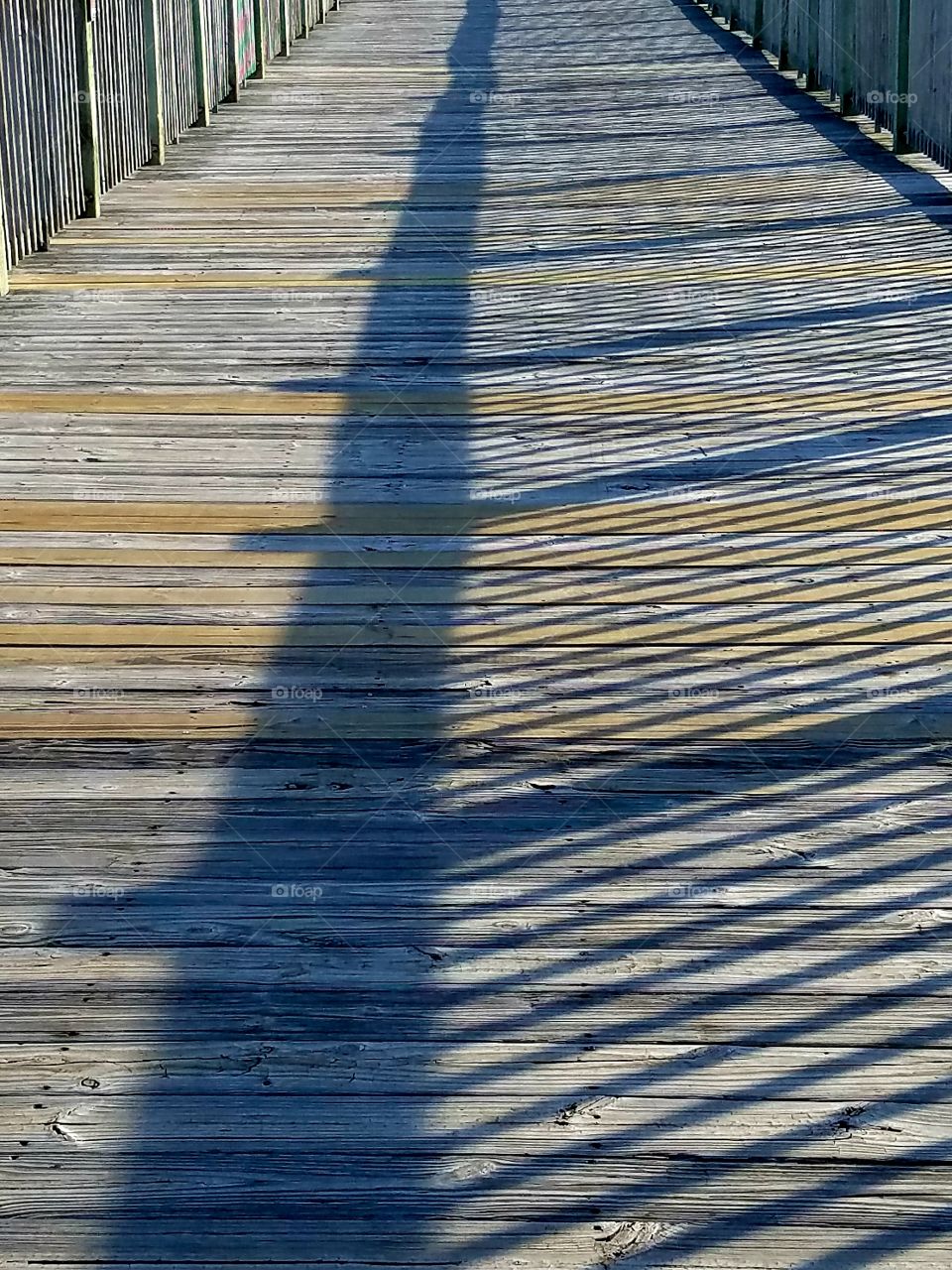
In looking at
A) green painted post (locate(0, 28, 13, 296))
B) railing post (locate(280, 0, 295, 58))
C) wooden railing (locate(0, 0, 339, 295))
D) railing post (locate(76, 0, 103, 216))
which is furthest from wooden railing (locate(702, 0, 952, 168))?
green painted post (locate(0, 28, 13, 296))

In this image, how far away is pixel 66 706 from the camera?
14.4 ft

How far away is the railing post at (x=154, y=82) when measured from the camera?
11.7 metres

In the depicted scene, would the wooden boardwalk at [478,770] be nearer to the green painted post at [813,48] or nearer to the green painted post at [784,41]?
the green painted post at [813,48]

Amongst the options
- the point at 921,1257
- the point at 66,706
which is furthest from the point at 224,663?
the point at 921,1257

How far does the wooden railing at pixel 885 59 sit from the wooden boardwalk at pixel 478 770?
292 centimetres

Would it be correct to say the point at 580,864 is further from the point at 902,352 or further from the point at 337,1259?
the point at 902,352

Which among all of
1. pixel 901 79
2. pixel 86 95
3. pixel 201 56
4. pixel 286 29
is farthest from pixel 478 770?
pixel 286 29

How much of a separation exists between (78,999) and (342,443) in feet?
11.3

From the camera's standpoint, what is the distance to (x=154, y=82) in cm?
1184

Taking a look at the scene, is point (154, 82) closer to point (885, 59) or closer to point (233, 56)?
point (233, 56)

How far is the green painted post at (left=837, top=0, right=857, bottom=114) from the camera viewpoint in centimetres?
1331

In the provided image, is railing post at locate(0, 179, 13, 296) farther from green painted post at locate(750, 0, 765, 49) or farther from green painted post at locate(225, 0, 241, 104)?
green painted post at locate(750, 0, 765, 49)

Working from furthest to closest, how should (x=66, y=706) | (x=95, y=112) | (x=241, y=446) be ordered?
(x=95, y=112)
(x=241, y=446)
(x=66, y=706)

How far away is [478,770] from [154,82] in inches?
349
